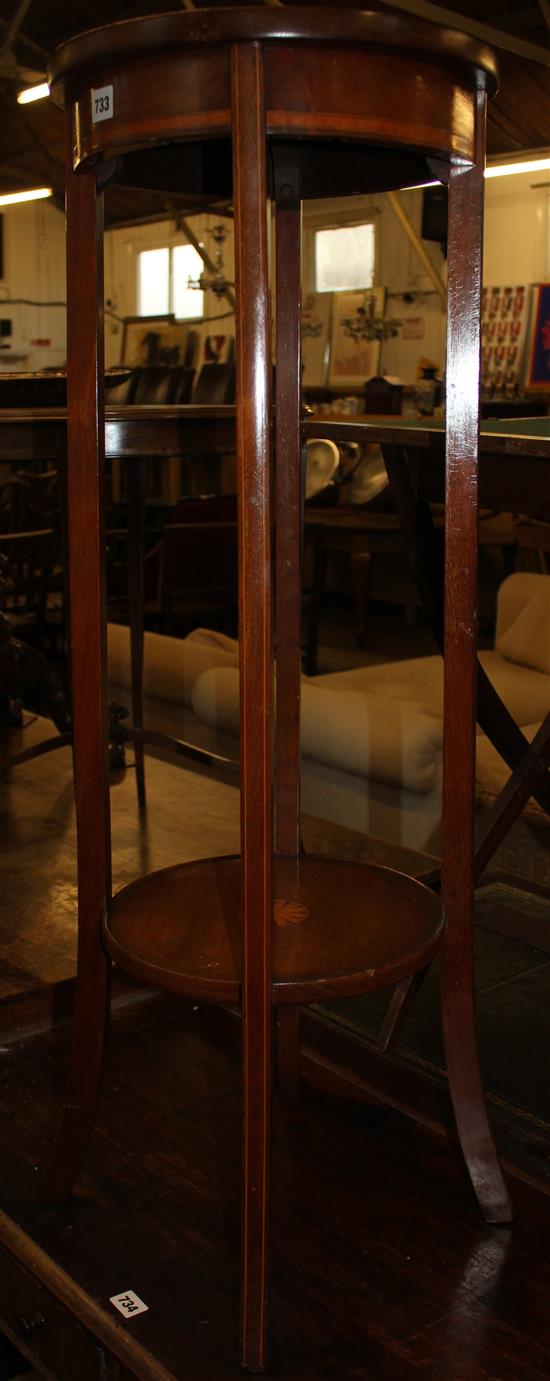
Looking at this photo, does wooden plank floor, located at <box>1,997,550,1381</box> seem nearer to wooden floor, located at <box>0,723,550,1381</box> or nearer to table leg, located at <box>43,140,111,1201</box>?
wooden floor, located at <box>0,723,550,1381</box>

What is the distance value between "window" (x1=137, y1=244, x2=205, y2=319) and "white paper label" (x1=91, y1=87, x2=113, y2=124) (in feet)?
39.5

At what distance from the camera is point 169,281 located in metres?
13.4

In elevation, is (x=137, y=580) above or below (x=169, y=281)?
below

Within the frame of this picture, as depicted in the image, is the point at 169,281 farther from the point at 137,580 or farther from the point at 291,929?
the point at 291,929

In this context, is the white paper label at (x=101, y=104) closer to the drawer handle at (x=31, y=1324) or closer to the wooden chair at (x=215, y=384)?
the drawer handle at (x=31, y=1324)

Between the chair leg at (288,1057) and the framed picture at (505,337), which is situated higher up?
the framed picture at (505,337)

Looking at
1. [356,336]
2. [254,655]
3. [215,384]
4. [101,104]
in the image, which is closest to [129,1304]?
[254,655]

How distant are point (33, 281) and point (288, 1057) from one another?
14.1 meters

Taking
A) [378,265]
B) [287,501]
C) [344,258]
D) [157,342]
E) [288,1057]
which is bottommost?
[288,1057]

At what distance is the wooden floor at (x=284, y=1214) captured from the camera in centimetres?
110

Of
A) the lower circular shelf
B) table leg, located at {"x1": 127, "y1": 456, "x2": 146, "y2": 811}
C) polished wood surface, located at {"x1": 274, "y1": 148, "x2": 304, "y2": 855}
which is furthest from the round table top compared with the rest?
table leg, located at {"x1": 127, "y1": 456, "x2": 146, "y2": 811}

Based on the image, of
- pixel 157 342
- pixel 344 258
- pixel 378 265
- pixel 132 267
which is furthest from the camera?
pixel 132 267

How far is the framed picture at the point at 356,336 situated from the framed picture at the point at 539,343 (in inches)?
61.1

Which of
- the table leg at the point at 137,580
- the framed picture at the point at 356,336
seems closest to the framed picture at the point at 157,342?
the framed picture at the point at 356,336
